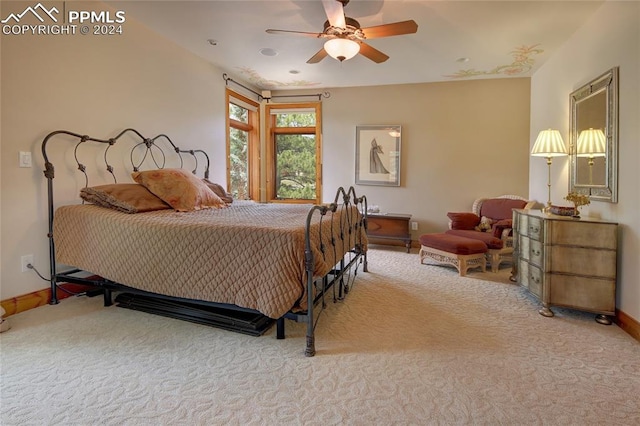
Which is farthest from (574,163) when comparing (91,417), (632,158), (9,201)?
(9,201)

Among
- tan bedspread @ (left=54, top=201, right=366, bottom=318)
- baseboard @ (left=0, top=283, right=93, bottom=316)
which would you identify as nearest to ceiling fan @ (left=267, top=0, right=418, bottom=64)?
tan bedspread @ (left=54, top=201, right=366, bottom=318)

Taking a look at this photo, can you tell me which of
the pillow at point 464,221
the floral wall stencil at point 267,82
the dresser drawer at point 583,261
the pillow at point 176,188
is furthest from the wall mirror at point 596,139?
the floral wall stencil at point 267,82

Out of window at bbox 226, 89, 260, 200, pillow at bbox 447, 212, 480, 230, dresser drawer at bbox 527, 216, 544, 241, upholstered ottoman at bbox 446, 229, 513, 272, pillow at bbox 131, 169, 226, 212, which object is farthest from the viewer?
window at bbox 226, 89, 260, 200

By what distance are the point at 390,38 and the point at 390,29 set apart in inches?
37.9

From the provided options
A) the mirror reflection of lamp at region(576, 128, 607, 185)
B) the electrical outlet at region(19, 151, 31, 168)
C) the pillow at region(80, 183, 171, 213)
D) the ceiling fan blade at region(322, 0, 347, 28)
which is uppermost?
the ceiling fan blade at region(322, 0, 347, 28)

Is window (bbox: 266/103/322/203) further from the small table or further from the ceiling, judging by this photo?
the small table

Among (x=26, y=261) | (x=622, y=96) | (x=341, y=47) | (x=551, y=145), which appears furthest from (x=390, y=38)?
(x=26, y=261)

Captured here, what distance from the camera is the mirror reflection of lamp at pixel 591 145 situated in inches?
110

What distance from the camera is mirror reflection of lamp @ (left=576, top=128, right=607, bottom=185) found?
2.79 m

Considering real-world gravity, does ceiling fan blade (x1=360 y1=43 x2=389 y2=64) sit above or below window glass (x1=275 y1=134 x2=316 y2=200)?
above

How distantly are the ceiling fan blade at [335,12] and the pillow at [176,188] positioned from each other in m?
1.91

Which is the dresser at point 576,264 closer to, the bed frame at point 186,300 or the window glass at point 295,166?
the bed frame at point 186,300

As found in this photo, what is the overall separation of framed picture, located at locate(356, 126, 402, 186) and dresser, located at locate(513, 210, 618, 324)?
9.43ft

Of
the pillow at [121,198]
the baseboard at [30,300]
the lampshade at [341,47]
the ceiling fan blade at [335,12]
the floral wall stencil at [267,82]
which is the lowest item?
the baseboard at [30,300]
